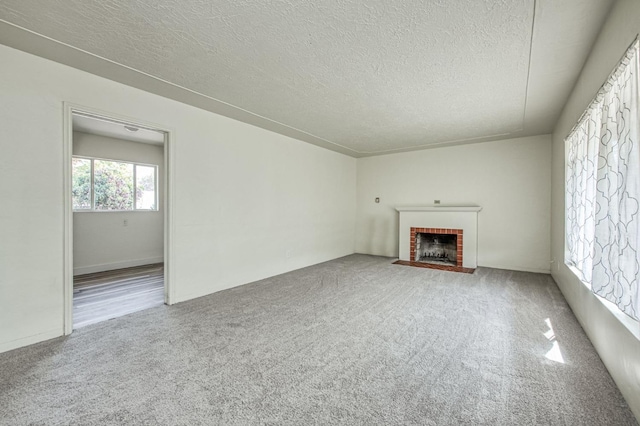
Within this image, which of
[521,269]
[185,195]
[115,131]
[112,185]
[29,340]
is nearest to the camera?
[29,340]

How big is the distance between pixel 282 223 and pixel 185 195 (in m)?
1.82

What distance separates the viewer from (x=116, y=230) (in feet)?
17.7

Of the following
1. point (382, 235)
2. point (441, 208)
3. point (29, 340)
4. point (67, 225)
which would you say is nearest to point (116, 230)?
point (67, 225)

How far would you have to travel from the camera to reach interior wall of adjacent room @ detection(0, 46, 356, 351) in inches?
93.4

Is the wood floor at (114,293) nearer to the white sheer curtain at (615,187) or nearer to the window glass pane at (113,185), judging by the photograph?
the window glass pane at (113,185)

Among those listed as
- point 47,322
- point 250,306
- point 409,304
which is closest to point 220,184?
point 250,306

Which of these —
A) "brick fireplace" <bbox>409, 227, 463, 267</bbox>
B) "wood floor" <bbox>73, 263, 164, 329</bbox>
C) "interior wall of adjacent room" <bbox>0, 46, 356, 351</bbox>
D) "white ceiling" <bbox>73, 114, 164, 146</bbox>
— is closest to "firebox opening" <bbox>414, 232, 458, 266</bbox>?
"brick fireplace" <bbox>409, 227, 463, 267</bbox>

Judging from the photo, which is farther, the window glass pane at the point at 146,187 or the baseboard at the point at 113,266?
the window glass pane at the point at 146,187

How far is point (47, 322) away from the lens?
2.53 meters

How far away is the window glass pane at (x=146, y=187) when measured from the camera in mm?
5836

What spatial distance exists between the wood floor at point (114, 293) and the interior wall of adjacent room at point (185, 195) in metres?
0.46

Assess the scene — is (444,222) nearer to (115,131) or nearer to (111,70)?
(111,70)

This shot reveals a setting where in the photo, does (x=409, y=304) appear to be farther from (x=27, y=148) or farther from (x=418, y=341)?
(x=27, y=148)

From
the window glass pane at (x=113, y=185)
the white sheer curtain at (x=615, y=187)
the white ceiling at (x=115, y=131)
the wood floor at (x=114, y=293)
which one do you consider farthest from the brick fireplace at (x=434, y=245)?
the window glass pane at (x=113, y=185)
